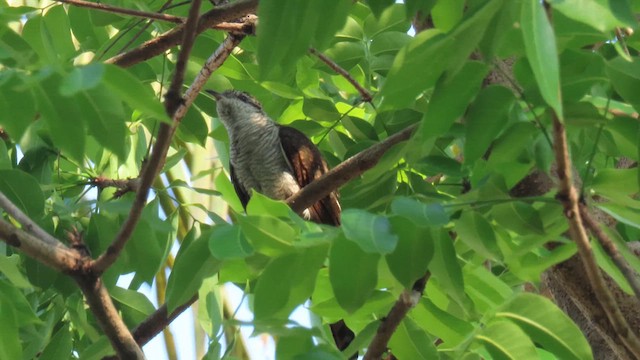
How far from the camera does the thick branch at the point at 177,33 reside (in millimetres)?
2918

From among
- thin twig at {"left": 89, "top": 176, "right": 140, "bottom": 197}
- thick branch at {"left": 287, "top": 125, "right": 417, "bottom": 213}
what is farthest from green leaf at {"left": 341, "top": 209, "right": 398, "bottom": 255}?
thin twig at {"left": 89, "top": 176, "right": 140, "bottom": 197}

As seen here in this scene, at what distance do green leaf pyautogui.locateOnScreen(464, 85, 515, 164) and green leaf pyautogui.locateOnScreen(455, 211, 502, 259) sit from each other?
5.3 inches

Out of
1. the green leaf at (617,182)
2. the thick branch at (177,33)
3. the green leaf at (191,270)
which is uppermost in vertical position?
the thick branch at (177,33)

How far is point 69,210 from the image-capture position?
9.28 ft

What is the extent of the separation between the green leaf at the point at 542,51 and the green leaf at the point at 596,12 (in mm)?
46

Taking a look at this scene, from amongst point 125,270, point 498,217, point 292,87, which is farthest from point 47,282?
point 498,217

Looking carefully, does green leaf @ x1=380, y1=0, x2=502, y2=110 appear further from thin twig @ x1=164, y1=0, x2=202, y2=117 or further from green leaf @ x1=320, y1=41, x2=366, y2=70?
green leaf @ x1=320, y1=41, x2=366, y2=70

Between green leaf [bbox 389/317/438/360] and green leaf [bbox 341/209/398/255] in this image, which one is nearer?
green leaf [bbox 341/209/398/255]

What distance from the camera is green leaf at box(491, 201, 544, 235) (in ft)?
6.52

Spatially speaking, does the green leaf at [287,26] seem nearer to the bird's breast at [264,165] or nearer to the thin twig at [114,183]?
the thin twig at [114,183]

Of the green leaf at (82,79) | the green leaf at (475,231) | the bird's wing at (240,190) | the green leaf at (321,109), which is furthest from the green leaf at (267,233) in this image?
the bird's wing at (240,190)

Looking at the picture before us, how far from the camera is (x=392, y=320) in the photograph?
2236 millimetres

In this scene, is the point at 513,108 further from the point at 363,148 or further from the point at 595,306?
the point at 363,148

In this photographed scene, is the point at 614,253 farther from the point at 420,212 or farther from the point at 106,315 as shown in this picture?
the point at 106,315
